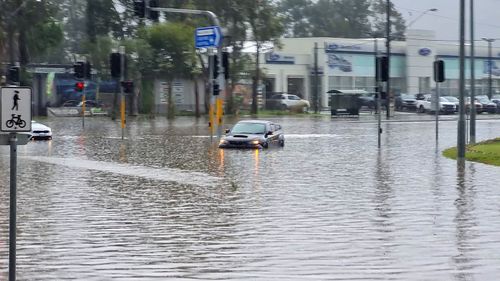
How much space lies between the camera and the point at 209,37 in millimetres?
42562

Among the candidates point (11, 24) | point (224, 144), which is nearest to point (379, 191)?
point (224, 144)

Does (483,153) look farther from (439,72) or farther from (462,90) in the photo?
(439,72)

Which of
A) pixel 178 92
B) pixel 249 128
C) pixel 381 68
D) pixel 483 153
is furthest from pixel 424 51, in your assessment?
pixel 483 153

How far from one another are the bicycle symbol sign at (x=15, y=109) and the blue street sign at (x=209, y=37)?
103ft

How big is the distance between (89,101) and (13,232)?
7675 cm

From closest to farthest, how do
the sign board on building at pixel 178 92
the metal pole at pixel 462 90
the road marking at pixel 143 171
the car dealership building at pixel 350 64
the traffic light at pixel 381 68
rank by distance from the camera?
1. the road marking at pixel 143 171
2. the metal pole at pixel 462 90
3. the traffic light at pixel 381 68
4. the sign board on building at pixel 178 92
5. the car dealership building at pixel 350 64

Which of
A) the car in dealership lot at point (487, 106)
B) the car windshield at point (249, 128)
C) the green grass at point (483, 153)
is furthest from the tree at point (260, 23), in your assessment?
the green grass at point (483, 153)

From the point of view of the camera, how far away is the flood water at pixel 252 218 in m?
12.0

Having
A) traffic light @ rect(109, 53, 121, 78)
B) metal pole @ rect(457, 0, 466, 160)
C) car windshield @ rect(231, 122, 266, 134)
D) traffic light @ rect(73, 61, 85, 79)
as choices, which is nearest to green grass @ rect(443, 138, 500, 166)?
metal pole @ rect(457, 0, 466, 160)

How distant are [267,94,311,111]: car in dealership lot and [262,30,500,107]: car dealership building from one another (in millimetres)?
6997

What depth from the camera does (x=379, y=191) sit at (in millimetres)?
21562

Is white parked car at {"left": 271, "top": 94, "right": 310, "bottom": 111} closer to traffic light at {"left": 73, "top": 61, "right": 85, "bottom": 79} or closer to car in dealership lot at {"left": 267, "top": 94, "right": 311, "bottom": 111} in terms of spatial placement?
car in dealership lot at {"left": 267, "top": 94, "right": 311, "bottom": 111}

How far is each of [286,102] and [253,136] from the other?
183 feet

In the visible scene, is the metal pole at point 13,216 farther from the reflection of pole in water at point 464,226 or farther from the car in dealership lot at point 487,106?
the car in dealership lot at point 487,106
